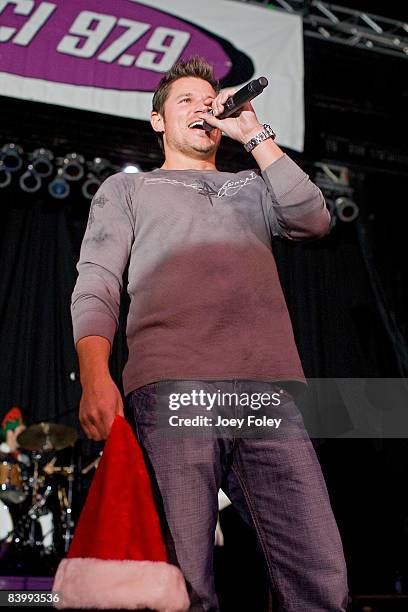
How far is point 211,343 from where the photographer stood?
139 cm

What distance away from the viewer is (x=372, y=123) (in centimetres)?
531

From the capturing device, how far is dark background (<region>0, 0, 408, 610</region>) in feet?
15.5

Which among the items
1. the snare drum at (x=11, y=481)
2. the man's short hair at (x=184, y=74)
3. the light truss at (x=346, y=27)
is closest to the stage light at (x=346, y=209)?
the light truss at (x=346, y=27)

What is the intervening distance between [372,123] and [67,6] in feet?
8.51

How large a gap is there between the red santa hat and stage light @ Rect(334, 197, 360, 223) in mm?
4472

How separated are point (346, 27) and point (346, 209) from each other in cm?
142

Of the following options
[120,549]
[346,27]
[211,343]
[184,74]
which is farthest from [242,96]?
[346,27]

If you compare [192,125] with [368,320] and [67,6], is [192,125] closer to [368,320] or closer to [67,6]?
[67,6]

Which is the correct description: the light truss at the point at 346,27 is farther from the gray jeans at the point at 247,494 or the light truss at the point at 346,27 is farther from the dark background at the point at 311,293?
the gray jeans at the point at 247,494

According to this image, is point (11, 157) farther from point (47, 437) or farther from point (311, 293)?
point (311, 293)

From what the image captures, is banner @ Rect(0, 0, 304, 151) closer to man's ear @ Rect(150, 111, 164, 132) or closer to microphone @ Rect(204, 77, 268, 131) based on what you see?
man's ear @ Rect(150, 111, 164, 132)

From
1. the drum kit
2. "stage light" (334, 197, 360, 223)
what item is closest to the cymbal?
the drum kit

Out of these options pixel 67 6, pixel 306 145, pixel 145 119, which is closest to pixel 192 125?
pixel 145 119

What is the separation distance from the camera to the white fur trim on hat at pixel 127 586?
3.56ft
